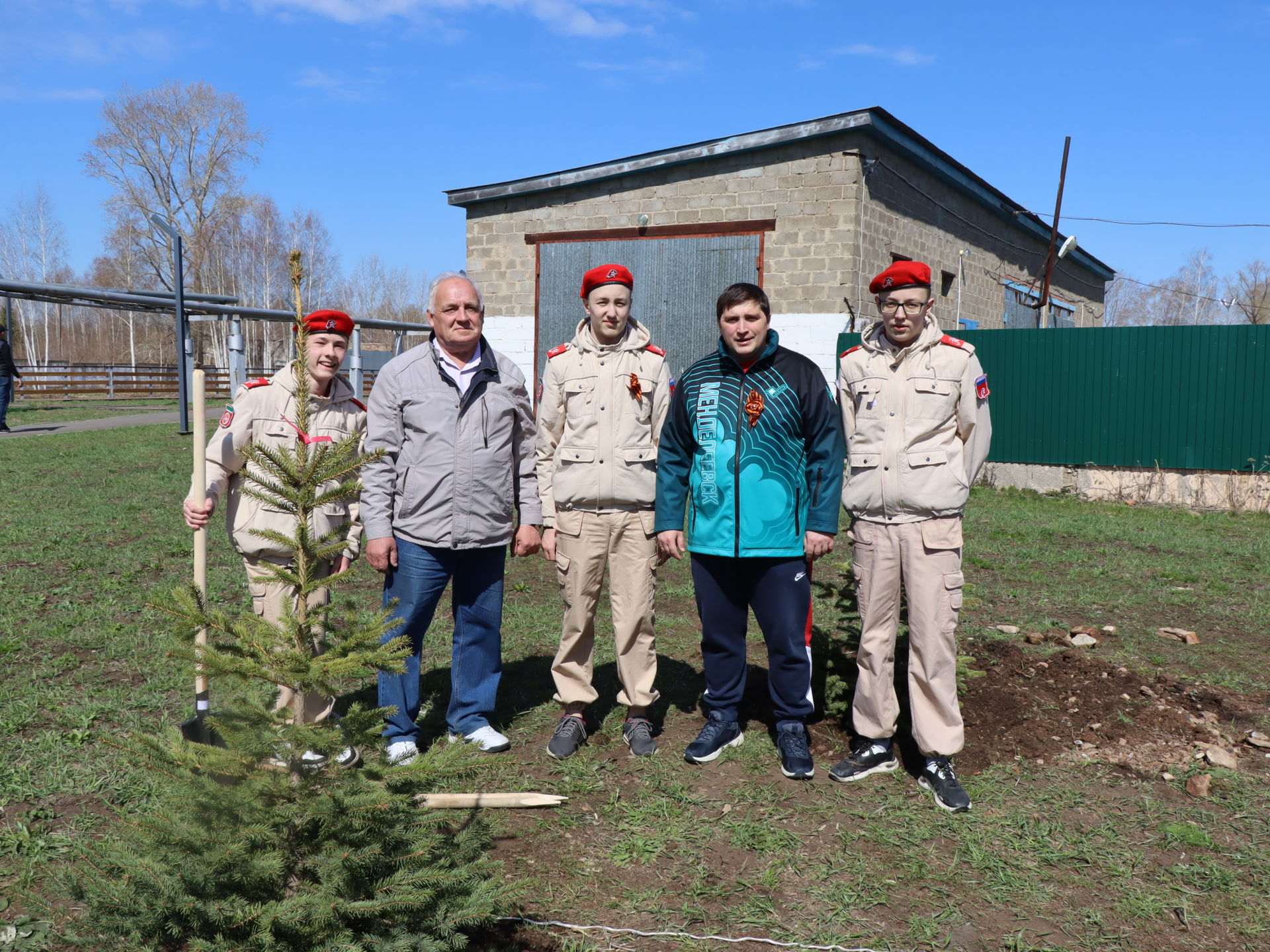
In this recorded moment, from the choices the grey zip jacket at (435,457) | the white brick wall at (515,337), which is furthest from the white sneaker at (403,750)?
the white brick wall at (515,337)

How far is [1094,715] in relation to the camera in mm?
4438

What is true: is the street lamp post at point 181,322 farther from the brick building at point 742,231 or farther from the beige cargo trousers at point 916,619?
the beige cargo trousers at point 916,619

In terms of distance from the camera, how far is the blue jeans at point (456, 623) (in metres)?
3.84

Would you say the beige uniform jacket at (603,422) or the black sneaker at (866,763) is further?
the beige uniform jacket at (603,422)

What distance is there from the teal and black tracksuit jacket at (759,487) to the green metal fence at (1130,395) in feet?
27.5

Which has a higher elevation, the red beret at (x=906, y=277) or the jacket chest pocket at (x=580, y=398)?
the red beret at (x=906, y=277)

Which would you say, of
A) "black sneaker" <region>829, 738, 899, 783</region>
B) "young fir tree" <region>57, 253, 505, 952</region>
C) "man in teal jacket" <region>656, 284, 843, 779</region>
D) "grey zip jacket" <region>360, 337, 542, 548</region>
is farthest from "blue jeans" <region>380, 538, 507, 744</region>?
"black sneaker" <region>829, 738, 899, 783</region>

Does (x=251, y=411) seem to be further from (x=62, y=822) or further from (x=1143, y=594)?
(x=1143, y=594)

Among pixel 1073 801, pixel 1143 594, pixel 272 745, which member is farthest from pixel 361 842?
pixel 1143 594

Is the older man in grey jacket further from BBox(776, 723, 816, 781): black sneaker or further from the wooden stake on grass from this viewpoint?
BBox(776, 723, 816, 781): black sneaker

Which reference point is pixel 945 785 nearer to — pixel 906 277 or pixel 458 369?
pixel 906 277

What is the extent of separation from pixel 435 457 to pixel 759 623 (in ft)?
5.23

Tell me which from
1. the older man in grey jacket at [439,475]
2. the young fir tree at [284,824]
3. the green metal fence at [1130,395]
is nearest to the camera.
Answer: the young fir tree at [284,824]

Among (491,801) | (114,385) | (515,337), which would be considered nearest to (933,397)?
(491,801)
